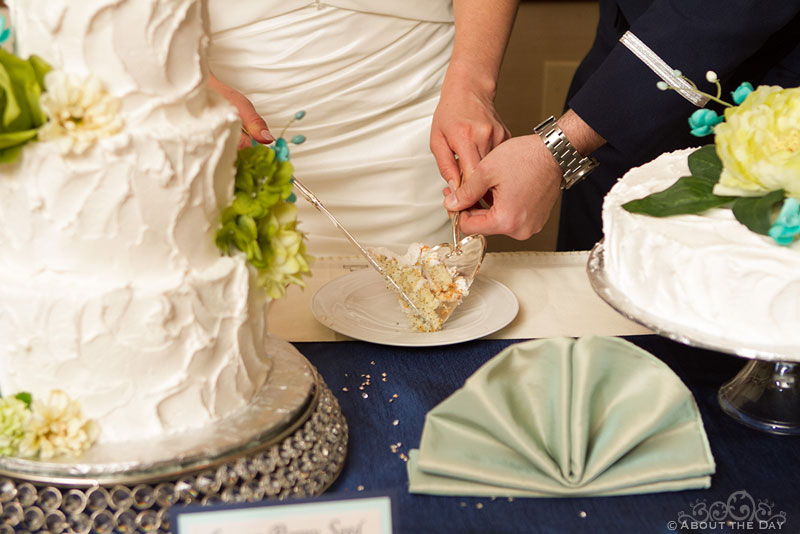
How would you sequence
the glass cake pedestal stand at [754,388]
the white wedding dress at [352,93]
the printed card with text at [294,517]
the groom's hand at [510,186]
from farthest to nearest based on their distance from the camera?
the white wedding dress at [352,93]
the groom's hand at [510,186]
the glass cake pedestal stand at [754,388]
the printed card with text at [294,517]

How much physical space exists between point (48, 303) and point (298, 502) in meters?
0.35

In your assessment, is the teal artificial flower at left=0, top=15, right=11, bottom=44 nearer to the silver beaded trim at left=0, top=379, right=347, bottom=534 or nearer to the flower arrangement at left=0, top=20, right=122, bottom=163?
the flower arrangement at left=0, top=20, right=122, bottom=163

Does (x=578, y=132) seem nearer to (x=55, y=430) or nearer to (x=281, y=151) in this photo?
(x=281, y=151)

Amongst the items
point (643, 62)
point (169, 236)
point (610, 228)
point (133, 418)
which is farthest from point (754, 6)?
point (133, 418)

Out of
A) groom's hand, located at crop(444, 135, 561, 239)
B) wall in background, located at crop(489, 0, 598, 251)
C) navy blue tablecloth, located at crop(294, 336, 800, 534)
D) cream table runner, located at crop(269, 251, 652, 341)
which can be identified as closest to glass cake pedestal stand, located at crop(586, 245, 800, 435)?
navy blue tablecloth, located at crop(294, 336, 800, 534)

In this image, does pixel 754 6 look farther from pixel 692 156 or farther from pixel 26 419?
pixel 26 419

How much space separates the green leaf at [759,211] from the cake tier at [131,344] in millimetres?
658

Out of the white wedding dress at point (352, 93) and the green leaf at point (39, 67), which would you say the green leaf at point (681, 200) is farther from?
the white wedding dress at point (352, 93)

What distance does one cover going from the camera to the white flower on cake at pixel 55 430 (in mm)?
863

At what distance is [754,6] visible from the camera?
1.43 m

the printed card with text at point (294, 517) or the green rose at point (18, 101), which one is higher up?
the green rose at point (18, 101)

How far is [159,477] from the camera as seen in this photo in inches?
33.4

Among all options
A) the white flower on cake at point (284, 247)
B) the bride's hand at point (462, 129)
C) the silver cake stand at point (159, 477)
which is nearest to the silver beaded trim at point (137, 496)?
the silver cake stand at point (159, 477)

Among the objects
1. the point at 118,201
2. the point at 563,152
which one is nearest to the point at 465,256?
the point at 563,152
